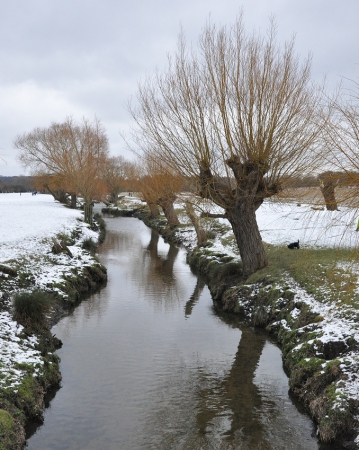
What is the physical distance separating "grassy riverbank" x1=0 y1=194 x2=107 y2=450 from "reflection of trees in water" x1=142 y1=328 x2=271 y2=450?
6.65 feet

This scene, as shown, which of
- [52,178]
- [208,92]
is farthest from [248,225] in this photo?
[52,178]

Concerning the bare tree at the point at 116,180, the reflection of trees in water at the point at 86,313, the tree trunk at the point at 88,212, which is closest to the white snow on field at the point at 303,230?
the reflection of trees in water at the point at 86,313

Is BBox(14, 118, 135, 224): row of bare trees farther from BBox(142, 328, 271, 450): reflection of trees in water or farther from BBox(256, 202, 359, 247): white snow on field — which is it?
BBox(142, 328, 271, 450): reflection of trees in water

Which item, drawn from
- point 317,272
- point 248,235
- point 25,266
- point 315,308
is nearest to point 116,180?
point 25,266

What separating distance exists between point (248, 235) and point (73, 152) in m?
24.2

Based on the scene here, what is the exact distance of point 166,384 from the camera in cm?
767

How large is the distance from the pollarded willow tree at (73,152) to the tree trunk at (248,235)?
64.8 feet

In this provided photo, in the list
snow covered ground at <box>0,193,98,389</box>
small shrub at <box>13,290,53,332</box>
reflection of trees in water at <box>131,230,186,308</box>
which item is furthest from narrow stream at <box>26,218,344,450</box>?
snow covered ground at <box>0,193,98,389</box>

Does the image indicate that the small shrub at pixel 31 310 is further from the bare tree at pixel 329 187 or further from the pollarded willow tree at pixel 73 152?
the pollarded willow tree at pixel 73 152

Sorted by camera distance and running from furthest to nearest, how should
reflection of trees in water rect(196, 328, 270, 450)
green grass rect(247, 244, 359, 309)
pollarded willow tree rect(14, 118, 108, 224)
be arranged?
pollarded willow tree rect(14, 118, 108, 224) < green grass rect(247, 244, 359, 309) < reflection of trees in water rect(196, 328, 270, 450)

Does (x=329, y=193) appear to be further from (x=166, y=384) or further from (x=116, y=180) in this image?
(x=116, y=180)

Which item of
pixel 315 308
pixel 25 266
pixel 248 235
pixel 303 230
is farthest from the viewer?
pixel 303 230

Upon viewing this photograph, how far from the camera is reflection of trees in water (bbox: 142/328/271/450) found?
5.91 m

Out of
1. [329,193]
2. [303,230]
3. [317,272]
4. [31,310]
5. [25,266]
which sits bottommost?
[31,310]
